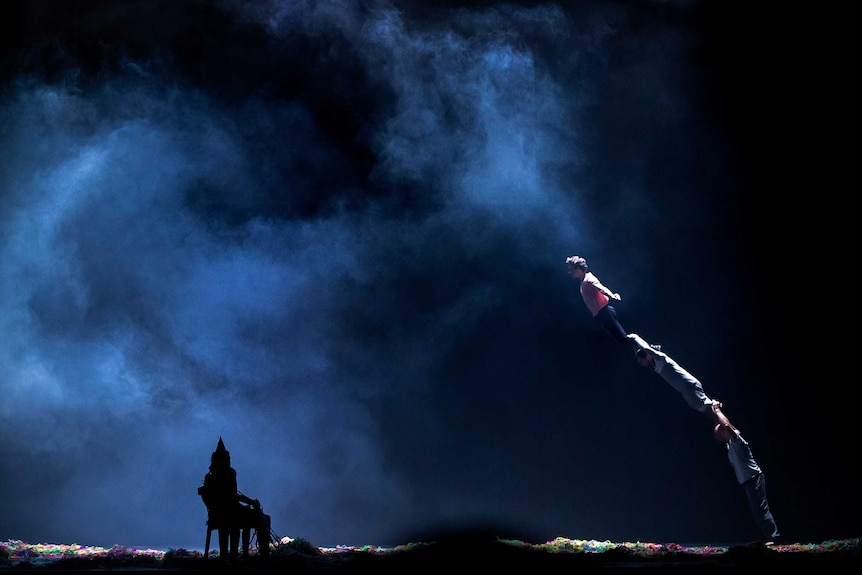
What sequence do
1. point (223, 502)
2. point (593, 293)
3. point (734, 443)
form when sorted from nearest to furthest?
point (223, 502), point (734, 443), point (593, 293)

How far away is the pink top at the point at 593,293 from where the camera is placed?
6.89 meters

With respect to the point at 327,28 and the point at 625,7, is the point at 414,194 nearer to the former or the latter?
the point at 327,28

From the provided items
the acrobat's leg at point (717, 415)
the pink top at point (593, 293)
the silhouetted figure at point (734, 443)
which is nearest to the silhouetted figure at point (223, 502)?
the pink top at point (593, 293)

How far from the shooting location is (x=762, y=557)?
487 cm

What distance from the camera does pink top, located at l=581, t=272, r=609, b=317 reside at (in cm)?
689

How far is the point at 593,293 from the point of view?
6922 mm

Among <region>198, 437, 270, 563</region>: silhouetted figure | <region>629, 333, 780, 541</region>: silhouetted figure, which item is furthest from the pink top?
<region>198, 437, 270, 563</region>: silhouetted figure

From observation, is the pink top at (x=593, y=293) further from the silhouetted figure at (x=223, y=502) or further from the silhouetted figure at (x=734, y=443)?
the silhouetted figure at (x=223, y=502)

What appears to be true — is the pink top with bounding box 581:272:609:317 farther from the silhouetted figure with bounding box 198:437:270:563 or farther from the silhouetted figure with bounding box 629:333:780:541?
the silhouetted figure with bounding box 198:437:270:563

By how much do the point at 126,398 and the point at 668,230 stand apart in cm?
647

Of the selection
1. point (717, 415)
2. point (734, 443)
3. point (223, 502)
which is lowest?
point (223, 502)

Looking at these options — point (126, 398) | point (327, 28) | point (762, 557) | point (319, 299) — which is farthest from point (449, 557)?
point (327, 28)

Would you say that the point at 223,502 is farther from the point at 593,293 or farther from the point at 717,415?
the point at 717,415

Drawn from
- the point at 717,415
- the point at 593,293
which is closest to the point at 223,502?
the point at 593,293
